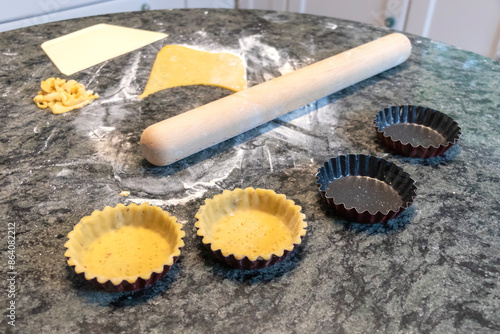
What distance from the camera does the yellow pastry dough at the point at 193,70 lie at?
1.95 meters

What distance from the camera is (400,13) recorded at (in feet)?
11.6

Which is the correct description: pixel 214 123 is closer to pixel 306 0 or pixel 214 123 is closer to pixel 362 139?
pixel 362 139

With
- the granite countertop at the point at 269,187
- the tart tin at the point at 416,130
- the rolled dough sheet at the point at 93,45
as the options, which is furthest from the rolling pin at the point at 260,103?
the rolled dough sheet at the point at 93,45

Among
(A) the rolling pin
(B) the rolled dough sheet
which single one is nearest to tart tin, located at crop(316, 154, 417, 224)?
(A) the rolling pin

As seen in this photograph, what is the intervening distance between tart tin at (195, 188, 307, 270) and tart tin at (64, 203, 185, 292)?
101 mm

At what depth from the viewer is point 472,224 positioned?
129 cm

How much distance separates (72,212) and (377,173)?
3.01 feet

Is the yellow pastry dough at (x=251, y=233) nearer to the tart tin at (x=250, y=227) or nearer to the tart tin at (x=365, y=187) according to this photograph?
the tart tin at (x=250, y=227)

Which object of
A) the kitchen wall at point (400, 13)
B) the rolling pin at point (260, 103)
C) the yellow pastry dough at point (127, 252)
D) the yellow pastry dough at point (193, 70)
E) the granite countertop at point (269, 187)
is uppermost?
the rolling pin at point (260, 103)

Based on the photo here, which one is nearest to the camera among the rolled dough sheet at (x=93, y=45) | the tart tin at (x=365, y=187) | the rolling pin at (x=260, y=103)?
the tart tin at (x=365, y=187)

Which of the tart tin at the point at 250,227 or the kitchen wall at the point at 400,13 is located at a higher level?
the tart tin at the point at 250,227

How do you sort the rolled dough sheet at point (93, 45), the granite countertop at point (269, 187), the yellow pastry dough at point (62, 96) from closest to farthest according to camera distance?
the granite countertop at point (269, 187) < the yellow pastry dough at point (62, 96) < the rolled dough sheet at point (93, 45)

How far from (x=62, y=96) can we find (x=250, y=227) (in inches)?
38.9

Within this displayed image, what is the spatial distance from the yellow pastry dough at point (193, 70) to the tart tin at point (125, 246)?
0.76 m
